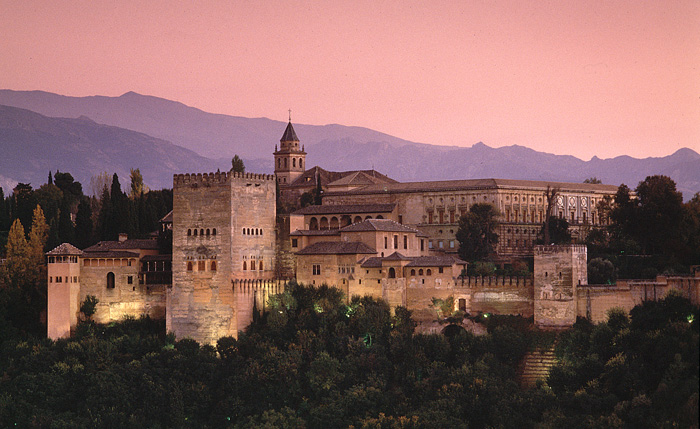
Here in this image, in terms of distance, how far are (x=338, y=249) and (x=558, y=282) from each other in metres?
12.4

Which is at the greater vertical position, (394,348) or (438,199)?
(438,199)

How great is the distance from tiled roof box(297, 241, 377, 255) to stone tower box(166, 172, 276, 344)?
9.15 ft

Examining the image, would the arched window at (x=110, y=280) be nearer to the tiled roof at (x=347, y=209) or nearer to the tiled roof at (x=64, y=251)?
the tiled roof at (x=64, y=251)

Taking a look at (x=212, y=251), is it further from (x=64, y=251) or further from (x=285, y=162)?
(x=285, y=162)

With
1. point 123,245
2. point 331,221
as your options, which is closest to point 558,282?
point 331,221

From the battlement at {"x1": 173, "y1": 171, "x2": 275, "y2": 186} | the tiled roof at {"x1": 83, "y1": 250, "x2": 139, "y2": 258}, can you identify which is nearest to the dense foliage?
the tiled roof at {"x1": 83, "y1": 250, "x2": 139, "y2": 258}

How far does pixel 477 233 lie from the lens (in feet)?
217

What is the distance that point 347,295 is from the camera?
54688mm

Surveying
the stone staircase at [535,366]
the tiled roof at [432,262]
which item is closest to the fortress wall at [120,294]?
the tiled roof at [432,262]

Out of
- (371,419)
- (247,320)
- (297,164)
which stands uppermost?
(297,164)

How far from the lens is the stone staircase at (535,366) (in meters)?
48.5

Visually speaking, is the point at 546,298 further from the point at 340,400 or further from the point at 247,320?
the point at 247,320

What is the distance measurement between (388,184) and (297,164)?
2146 cm

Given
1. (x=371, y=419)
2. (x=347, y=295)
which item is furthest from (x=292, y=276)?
(x=371, y=419)
